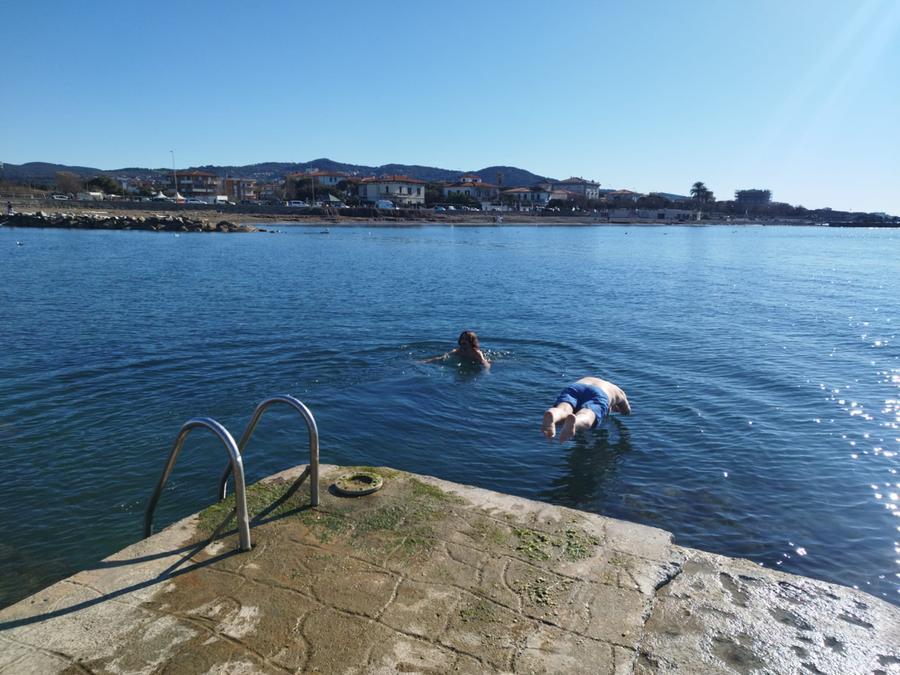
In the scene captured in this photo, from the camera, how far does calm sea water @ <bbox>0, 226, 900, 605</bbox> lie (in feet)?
24.3

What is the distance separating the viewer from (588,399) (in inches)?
353

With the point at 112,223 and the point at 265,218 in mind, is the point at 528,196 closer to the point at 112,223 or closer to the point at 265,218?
the point at 265,218

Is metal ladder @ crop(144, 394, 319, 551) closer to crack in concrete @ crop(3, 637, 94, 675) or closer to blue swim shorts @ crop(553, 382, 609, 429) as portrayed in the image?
crack in concrete @ crop(3, 637, 94, 675)

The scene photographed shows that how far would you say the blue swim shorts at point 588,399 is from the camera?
8.72m

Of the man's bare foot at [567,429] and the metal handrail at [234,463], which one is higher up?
the metal handrail at [234,463]

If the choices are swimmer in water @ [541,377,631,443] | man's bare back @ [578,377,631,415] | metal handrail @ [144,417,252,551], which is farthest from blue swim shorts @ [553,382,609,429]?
metal handrail @ [144,417,252,551]

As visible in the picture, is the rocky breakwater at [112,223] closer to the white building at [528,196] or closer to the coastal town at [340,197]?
the coastal town at [340,197]

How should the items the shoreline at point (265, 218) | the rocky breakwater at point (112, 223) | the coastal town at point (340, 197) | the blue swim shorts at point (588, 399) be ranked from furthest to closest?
the coastal town at point (340, 197) → the shoreline at point (265, 218) → the rocky breakwater at point (112, 223) → the blue swim shorts at point (588, 399)

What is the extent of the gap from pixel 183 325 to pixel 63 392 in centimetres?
715

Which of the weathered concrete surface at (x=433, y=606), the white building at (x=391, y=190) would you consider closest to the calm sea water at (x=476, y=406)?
the weathered concrete surface at (x=433, y=606)

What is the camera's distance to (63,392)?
11.7 m

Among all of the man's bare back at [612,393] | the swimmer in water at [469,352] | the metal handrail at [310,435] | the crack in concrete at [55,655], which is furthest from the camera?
the swimmer in water at [469,352]

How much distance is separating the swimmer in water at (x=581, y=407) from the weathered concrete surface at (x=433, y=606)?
2221mm

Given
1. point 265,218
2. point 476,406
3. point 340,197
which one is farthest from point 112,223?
point 476,406
